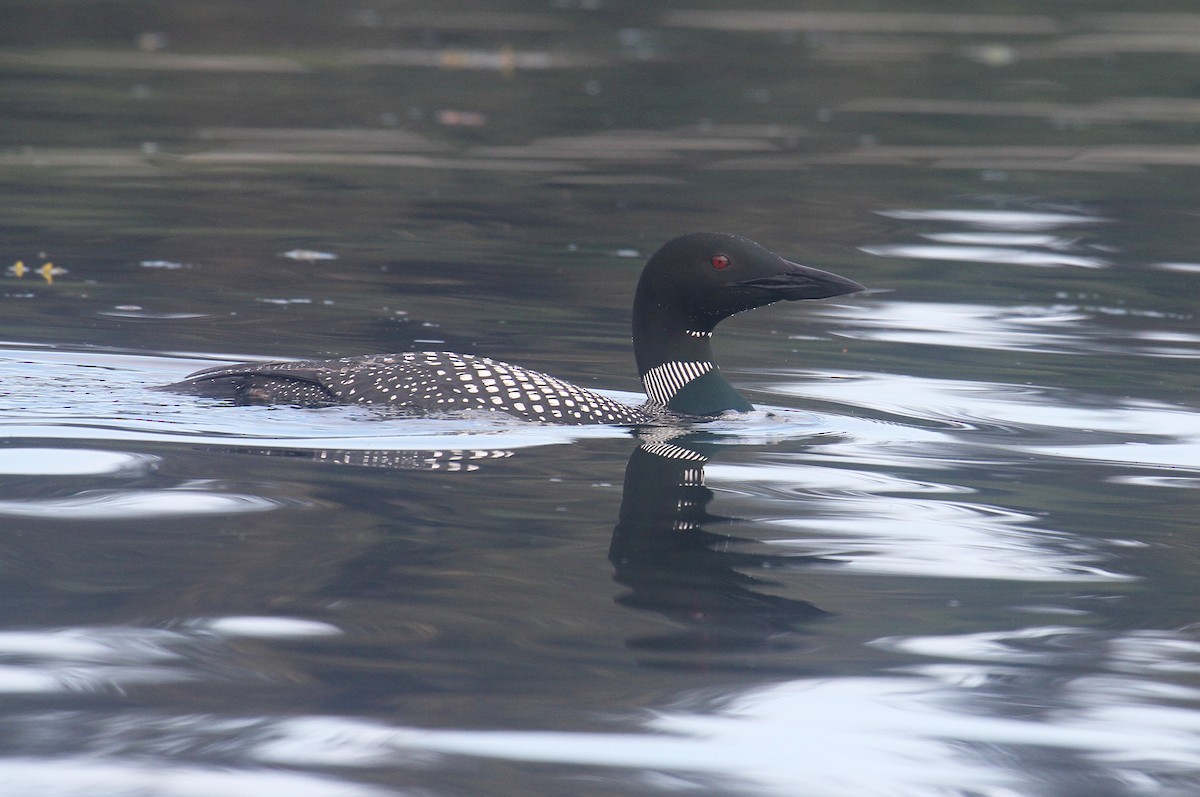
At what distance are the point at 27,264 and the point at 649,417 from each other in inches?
148

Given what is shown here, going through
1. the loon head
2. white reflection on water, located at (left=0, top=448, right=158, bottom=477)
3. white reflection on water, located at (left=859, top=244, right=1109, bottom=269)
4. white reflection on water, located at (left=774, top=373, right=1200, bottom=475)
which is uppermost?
white reflection on water, located at (left=859, top=244, right=1109, bottom=269)

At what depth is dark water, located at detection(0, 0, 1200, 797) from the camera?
312cm

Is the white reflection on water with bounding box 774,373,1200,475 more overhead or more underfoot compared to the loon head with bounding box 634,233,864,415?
more underfoot

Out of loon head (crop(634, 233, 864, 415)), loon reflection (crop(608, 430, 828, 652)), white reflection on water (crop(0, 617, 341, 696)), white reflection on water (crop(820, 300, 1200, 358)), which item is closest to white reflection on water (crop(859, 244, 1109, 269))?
white reflection on water (crop(820, 300, 1200, 358))

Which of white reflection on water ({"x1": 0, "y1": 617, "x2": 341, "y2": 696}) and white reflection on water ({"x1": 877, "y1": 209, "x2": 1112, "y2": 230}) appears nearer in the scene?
white reflection on water ({"x1": 0, "y1": 617, "x2": 341, "y2": 696})

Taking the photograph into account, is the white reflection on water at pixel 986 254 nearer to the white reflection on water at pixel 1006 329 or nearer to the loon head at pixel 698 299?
the white reflection on water at pixel 1006 329

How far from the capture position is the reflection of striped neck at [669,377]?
6078 millimetres

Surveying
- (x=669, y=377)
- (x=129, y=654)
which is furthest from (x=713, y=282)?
(x=129, y=654)

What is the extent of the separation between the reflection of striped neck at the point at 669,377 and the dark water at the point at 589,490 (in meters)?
0.25

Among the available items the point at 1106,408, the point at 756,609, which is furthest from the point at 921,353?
the point at 756,609

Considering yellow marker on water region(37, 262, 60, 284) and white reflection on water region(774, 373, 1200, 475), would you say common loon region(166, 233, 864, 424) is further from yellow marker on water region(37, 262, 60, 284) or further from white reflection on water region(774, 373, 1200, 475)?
yellow marker on water region(37, 262, 60, 284)

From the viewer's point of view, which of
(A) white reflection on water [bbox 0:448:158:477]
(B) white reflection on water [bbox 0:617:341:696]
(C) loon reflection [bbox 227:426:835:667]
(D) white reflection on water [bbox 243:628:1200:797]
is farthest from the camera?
(A) white reflection on water [bbox 0:448:158:477]

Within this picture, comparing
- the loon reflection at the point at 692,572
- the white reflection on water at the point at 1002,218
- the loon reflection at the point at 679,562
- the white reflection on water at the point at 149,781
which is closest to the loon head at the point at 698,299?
the loon reflection at the point at 679,562

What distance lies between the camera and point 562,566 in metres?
4.11
